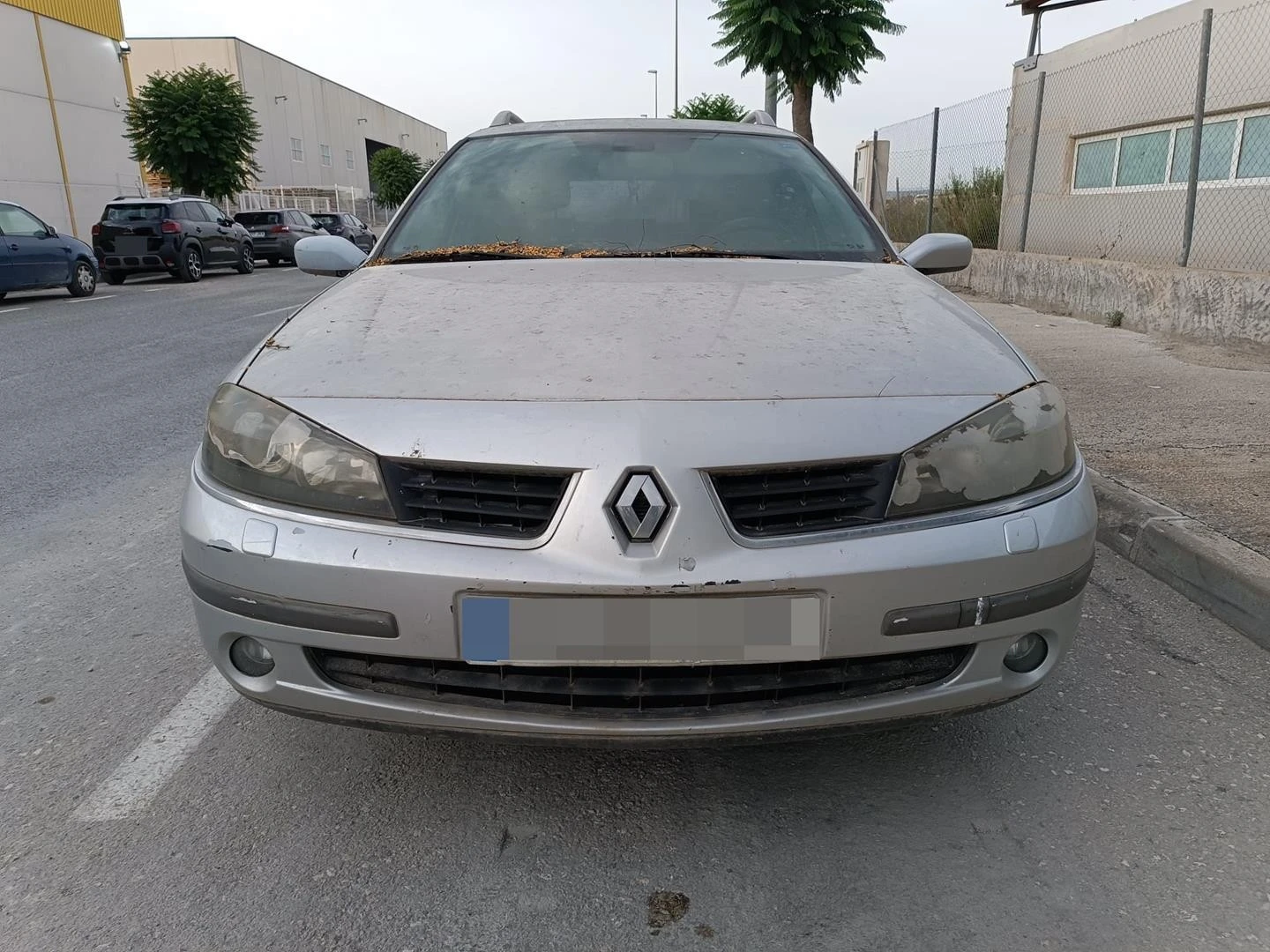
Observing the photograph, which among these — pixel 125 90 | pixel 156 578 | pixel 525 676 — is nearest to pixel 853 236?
pixel 525 676

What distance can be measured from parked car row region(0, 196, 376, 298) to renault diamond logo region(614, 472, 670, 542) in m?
10.0

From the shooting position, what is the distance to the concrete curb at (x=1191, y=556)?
2.98m

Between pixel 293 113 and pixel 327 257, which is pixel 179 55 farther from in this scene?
pixel 327 257

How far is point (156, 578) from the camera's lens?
3.48 metres

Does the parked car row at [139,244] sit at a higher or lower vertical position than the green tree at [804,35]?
lower

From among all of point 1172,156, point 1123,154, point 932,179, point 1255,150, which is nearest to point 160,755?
point 1255,150

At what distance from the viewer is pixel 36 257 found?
46.8 ft

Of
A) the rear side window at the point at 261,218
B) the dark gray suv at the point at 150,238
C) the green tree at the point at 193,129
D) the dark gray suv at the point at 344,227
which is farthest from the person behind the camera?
the dark gray suv at the point at 344,227

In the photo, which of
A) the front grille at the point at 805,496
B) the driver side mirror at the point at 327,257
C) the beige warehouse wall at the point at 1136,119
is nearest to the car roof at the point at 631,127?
the driver side mirror at the point at 327,257

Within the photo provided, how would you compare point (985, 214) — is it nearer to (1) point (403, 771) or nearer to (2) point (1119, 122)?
(2) point (1119, 122)

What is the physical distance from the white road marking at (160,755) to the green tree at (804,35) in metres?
15.1

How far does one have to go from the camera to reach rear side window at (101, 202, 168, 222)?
1784cm

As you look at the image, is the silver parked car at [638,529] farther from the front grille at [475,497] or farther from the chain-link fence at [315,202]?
the chain-link fence at [315,202]

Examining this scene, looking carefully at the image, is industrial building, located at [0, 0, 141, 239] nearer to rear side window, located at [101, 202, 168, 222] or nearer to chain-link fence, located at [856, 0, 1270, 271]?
rear side window, located at [101, 202, 168, 222]
